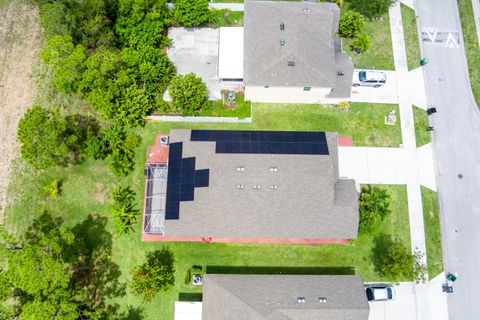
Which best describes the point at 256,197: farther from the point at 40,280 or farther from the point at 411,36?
the point at 411,36

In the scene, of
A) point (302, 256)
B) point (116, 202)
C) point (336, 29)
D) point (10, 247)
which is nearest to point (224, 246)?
point (302, 256)

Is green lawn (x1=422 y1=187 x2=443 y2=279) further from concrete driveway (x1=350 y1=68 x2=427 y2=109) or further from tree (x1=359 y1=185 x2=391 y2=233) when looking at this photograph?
concrete driveway (x1=350 y1=68 x2=427 y2=109)

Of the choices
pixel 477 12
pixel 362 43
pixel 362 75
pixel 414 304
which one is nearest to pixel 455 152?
pixel 362 75

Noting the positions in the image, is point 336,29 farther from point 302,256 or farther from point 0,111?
point 0,111

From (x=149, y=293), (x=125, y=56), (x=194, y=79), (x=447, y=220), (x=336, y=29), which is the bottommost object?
(x=149, y=293)

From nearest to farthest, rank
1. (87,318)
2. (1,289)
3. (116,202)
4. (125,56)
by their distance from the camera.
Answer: (1,289) → (87,318) → (116,202) → (125,56)

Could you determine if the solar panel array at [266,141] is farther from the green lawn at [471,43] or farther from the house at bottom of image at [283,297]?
the green lawn at [471,43]

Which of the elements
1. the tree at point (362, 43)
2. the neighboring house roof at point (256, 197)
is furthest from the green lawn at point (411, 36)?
the neighboring house roof at point (256, 197)
